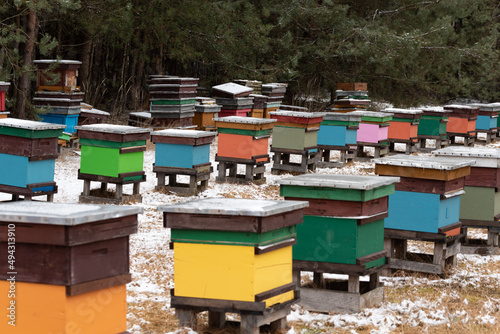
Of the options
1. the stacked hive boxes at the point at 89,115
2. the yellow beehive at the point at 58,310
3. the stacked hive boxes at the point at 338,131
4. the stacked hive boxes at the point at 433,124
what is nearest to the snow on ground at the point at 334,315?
the yellow beehive at the point at 58,310

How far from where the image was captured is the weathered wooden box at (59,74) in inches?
537

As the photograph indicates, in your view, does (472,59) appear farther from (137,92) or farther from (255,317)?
(255,317)


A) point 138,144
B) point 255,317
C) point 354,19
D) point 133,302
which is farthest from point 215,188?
point 354,19

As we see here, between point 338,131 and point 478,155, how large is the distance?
5820mm

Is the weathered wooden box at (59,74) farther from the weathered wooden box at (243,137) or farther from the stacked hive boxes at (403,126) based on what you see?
the stacked hive boxes at (403,126)

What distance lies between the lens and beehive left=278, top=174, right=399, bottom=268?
5.90 m

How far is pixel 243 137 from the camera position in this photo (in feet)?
39.0

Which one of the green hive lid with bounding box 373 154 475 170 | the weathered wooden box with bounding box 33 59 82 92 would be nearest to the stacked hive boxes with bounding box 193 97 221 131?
the weathered wooden box with bounding box 33 59 82 92

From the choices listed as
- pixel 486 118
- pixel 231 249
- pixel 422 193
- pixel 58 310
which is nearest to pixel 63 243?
pixel 58 310

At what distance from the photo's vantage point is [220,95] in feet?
57.7

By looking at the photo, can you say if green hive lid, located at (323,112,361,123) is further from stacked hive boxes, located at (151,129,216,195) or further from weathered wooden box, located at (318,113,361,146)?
stacked hive boxes, located at (151,129,216,195)

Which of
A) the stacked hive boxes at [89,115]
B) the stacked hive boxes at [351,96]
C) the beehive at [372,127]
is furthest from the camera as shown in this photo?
the stacked hive boxes at [351,96]

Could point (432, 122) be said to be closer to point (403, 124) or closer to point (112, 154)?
point (403, 124)

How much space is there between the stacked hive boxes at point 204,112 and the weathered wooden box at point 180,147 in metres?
5.53
